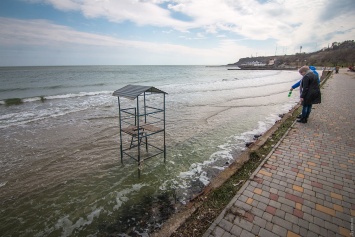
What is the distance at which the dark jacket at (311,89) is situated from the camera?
7340 mm

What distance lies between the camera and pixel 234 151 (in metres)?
6.70

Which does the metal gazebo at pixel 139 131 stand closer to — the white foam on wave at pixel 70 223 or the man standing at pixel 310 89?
the white foam on wave at pixel 70 223

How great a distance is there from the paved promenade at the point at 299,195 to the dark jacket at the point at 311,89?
5.88 feet

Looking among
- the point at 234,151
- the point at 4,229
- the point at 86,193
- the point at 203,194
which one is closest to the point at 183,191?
the point at 203,194

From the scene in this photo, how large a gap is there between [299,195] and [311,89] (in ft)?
17.6

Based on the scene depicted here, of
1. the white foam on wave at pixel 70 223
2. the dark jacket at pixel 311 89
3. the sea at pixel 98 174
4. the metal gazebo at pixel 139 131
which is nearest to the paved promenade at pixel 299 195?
the sea at pixel 98 174

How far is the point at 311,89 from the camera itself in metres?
7.38

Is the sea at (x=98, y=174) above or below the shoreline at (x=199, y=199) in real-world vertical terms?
below

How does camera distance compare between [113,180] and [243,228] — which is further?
[113,180]

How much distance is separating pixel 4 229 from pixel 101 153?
3.33 m

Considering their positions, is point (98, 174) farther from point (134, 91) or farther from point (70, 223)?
point (134, 91)

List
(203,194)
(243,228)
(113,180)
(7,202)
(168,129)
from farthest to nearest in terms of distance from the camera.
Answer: (168,129)
(113,180)
(7,202)
(203,194)
(243,228)

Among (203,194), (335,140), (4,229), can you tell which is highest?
(335,140)

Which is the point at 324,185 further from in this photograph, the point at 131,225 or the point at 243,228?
the point at 131,225
